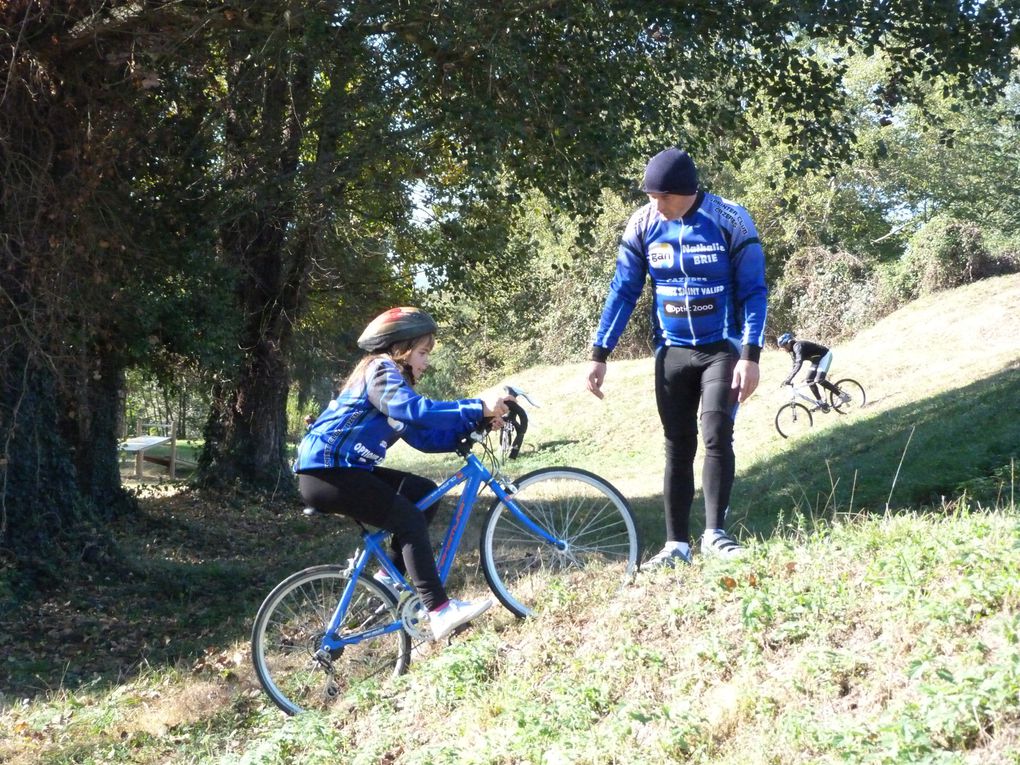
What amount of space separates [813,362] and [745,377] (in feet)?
51.5

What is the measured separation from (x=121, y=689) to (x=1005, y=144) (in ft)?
120

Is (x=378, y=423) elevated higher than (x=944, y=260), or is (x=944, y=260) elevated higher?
(x=944, y=260)

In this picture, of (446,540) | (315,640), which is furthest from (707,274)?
(315,640)

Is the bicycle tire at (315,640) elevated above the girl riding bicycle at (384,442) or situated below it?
below

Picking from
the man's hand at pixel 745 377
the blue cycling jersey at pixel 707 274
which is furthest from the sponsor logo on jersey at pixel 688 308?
the man's hand at pixel 745 377

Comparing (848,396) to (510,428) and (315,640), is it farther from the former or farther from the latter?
(315,640)

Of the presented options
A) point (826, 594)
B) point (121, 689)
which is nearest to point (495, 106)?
point (121, 689)

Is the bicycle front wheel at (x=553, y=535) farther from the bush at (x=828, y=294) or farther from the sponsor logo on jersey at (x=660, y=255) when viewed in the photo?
the bush at (x=828, y=294)

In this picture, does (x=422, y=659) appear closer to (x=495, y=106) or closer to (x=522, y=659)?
(x=522, y=659)

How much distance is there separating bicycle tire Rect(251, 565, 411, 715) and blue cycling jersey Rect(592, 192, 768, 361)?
208 centimetres

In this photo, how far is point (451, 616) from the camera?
17.7 feet

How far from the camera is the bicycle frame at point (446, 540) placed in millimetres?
5613

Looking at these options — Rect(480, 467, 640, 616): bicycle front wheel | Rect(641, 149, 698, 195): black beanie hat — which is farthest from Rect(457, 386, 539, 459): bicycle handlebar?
Rect(641, 149, 698, 195): black beanie hat

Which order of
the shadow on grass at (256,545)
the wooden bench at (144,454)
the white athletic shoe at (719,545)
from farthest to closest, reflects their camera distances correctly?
1. the wooden bench at (144,454)
2. the shadow on grass at (256,545)
3. the white athletic shoe at (719,545)
